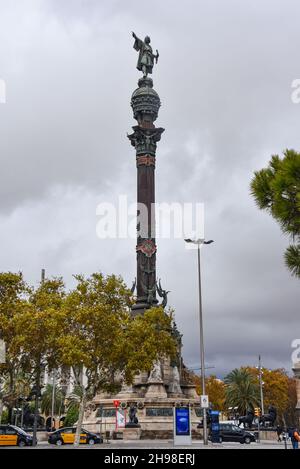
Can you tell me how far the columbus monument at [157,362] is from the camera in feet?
154

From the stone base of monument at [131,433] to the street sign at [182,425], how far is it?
11427 mm


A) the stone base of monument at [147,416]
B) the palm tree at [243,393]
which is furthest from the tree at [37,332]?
the palm tree at [243,393]

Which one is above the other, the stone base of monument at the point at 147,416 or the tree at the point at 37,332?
the tree at the point at 37,332

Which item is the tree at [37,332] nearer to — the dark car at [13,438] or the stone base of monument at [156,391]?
the dark car at [13,438]

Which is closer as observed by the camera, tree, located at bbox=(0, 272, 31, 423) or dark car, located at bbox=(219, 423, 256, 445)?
tree, located at bbox=(0, 272, 31, 423)

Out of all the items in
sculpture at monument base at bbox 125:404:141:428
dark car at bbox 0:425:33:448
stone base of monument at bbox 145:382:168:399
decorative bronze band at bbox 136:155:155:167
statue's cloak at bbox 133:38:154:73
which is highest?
statue's cloak at bbox 133:38:154:73

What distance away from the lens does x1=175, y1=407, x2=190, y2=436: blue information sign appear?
31.3m

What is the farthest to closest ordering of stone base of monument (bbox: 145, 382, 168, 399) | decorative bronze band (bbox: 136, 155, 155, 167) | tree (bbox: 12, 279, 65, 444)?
decorative bronze band (bbox: 136, 155, 155, 167) → stone base of monument (bbox: 145, 382, 168, 399) → tree (bbox: 12, 279, 65, 444)

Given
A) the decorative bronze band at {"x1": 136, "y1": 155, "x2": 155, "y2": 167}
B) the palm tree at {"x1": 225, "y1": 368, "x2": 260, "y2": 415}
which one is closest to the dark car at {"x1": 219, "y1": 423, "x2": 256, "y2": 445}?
the decorative bronze band at {"x1": 136, "y1": 155, "x2": 155, "y2": 167}

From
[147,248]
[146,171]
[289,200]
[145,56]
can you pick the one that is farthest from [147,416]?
[145,56]

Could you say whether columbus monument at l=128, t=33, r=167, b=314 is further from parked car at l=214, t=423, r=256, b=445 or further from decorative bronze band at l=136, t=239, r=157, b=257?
parked car at l=214, t=423, r=256, b=445

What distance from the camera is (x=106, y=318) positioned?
3244 cm

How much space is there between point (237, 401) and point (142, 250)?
4016 centimetres

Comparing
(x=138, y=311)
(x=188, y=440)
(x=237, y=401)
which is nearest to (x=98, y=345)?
(x=188, y=440)
